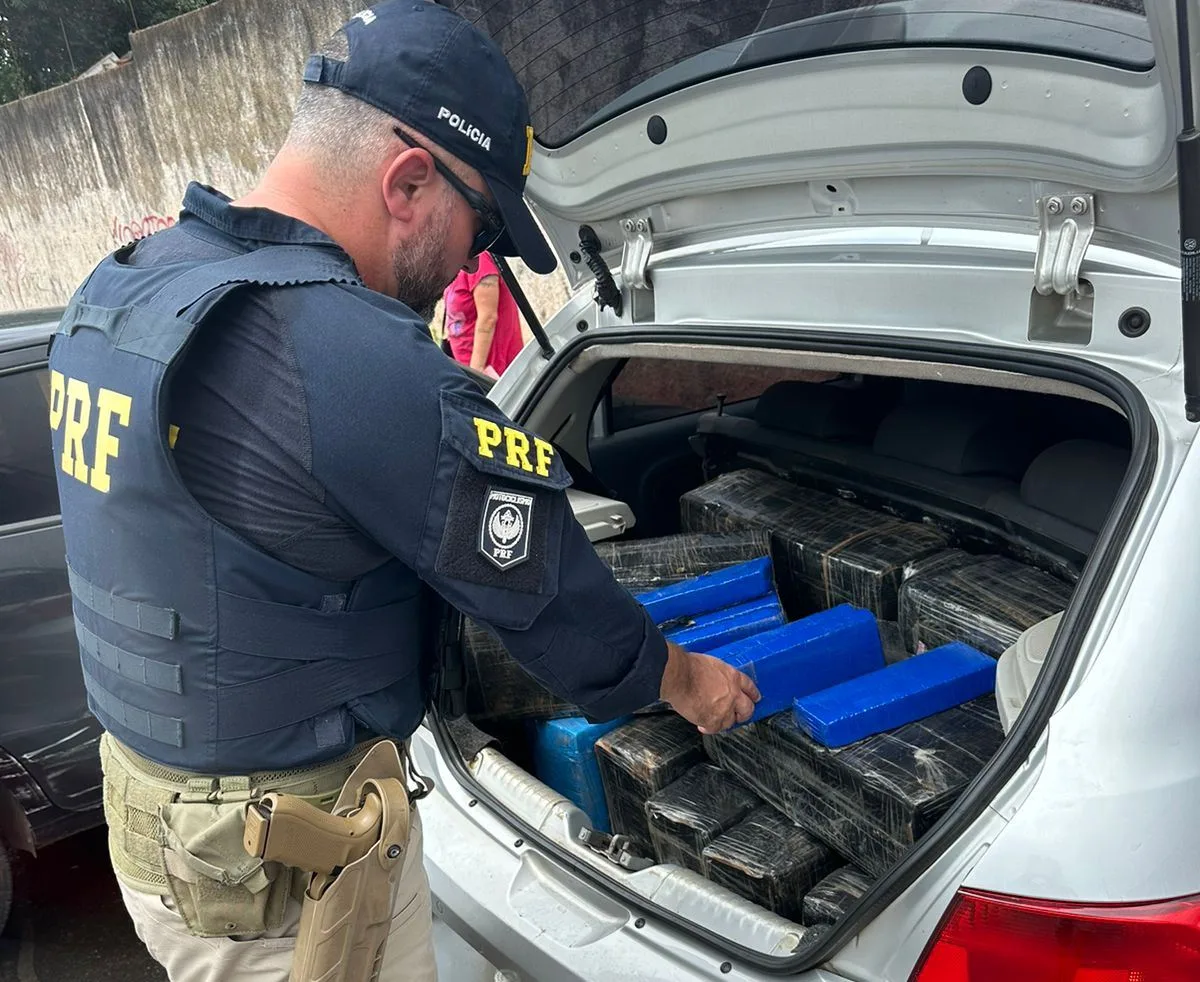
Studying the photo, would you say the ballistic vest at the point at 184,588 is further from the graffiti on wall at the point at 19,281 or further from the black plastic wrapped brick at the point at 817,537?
the graffiti on wall at the point at 19,281

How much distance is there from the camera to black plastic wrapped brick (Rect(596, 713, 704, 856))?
171cm

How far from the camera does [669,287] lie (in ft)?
6.14

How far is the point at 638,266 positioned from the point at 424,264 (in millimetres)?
709

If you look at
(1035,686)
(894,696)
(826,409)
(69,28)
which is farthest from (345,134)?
(69,28)

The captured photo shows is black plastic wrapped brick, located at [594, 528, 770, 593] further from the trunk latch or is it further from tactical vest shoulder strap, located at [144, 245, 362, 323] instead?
tactical vest shoulder strap, located at [144, 245, 362, 323]

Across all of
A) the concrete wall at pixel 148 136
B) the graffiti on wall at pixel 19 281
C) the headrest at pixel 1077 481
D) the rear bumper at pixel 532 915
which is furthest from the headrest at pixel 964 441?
the graffiti on wall at pixel 19 281

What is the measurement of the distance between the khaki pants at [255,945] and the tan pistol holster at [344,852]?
A: 7 cm

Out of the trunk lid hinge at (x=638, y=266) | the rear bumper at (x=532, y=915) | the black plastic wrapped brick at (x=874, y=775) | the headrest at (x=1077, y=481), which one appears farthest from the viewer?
the trunk lid hinge at (x=638, y=266)

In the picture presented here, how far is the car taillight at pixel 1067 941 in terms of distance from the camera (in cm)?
93

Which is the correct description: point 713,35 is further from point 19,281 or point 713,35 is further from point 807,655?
point 19,281

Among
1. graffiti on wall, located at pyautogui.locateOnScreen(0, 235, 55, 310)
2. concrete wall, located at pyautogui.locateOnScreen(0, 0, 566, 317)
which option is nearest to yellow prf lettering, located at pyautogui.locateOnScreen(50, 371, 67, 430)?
concrete wall, located at pyautogui.locateOnScreen(0, 0, 566, 317)

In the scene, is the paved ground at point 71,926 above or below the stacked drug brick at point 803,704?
below

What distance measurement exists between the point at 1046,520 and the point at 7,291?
13.0m

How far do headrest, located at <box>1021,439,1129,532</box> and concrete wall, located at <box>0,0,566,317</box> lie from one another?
3730mm
